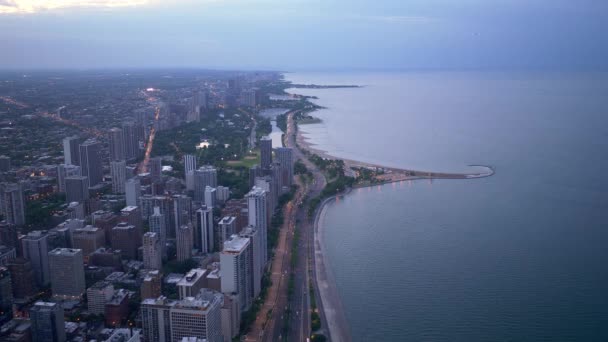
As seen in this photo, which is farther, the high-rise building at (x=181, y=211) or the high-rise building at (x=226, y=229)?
the high-rise building at (x=181, y=211)

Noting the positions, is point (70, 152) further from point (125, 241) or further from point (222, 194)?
point (125, 241)

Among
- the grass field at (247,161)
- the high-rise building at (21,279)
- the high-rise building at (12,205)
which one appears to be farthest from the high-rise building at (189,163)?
the high-rise building at (21,279)

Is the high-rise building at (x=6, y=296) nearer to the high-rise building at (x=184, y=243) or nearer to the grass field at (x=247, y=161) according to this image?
the high-rise building at (x=184, y=243)

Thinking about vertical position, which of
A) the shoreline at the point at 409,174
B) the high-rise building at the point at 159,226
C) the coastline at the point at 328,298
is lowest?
the coastline at the point at 328,298

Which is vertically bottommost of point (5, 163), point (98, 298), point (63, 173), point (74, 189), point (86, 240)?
point (98, 298)

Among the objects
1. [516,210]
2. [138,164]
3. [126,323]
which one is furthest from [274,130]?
[126,323]

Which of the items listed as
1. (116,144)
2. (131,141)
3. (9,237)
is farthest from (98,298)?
(131,141)

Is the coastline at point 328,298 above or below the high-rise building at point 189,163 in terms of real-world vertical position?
below

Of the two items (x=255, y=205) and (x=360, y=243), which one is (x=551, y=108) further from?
(x=255, y=205)
